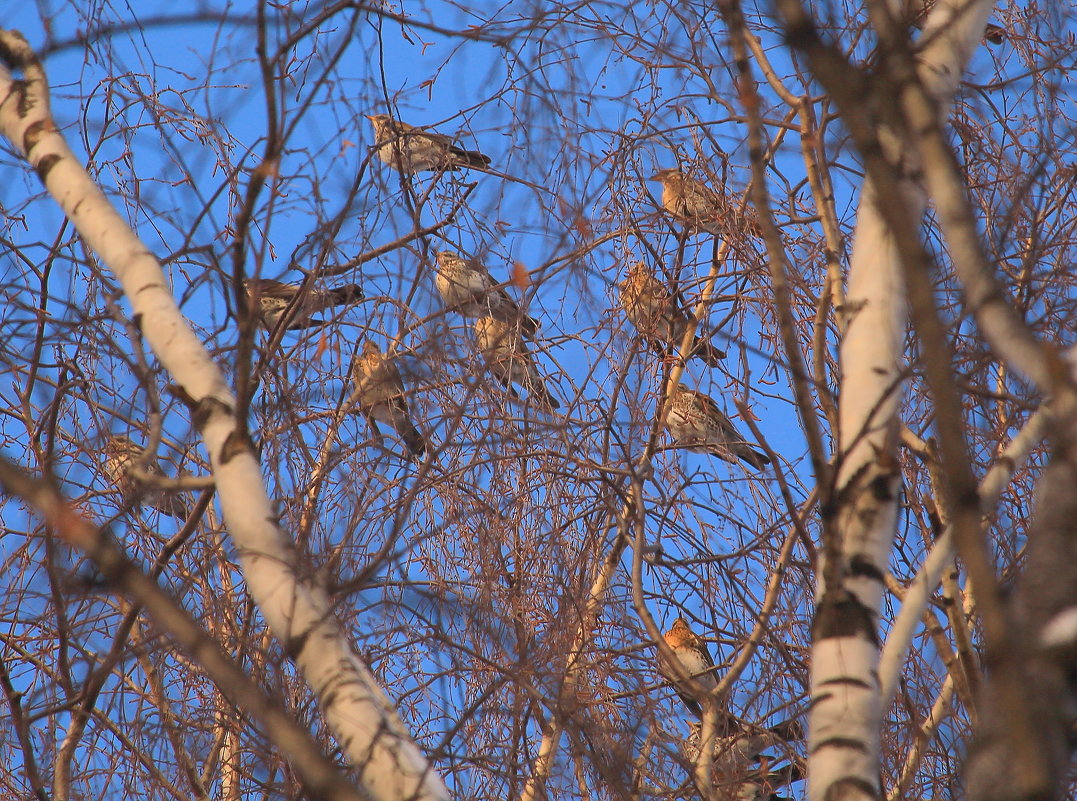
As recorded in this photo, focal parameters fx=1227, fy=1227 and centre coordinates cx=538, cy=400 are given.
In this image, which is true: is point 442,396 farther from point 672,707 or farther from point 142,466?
point 142,466

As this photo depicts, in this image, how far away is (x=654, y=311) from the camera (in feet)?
13.9

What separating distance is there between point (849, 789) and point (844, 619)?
10.5 inches

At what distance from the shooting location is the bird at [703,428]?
4261 millimetres

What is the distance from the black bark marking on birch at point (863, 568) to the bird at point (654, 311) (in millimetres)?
2118

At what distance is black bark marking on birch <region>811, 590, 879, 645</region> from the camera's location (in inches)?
75.8

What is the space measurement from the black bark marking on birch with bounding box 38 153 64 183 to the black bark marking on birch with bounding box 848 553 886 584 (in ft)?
6.44

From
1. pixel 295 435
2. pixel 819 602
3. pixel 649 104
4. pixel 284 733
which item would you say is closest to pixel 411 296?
pixel 295 435

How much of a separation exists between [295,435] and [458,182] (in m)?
1.29

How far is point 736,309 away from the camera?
4.23m

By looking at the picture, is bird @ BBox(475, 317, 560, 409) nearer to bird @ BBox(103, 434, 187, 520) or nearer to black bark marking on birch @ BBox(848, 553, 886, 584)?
bird @ BBox(103, 434, 187, 520)

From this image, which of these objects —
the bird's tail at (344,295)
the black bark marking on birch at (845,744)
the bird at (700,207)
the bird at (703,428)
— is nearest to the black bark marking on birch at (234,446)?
the black bark marking on birch at (845,744)

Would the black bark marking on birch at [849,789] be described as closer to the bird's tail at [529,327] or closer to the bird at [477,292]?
the bird at [477,292]

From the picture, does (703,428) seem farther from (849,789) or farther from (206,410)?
(849,789)

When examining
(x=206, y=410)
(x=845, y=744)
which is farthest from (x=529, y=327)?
(x=845, y=744)
